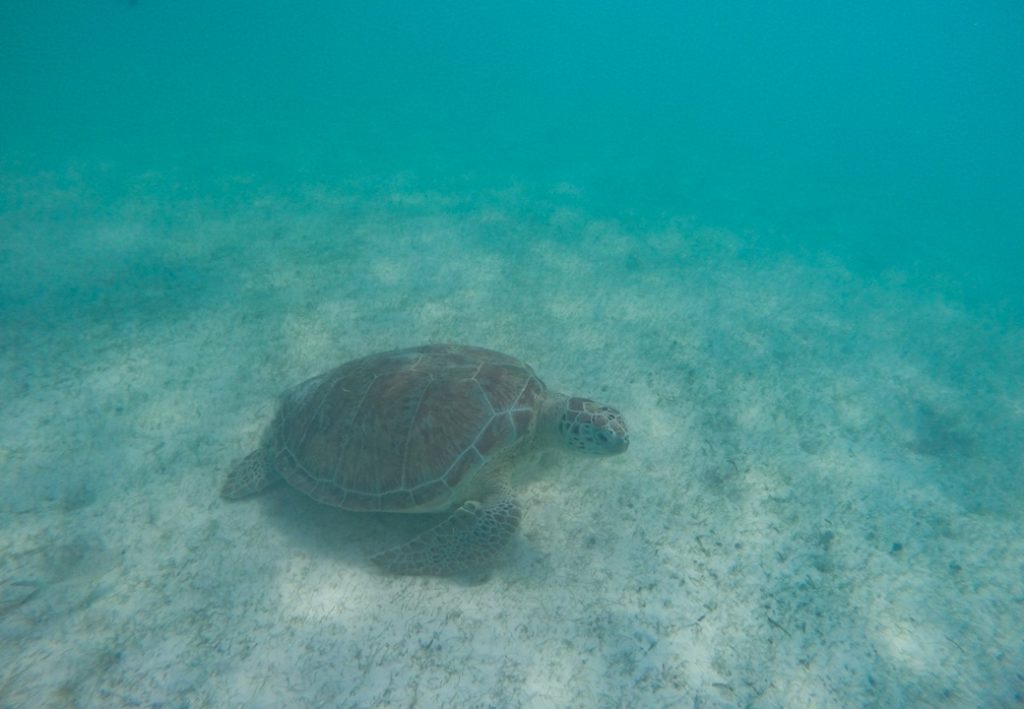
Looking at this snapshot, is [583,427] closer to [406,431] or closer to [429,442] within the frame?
[429,442]

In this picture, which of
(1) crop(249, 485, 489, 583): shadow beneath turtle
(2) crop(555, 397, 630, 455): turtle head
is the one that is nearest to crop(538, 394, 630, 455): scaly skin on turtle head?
(2) crop(555, 397, 630, 455): turtle head

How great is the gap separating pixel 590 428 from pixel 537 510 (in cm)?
90

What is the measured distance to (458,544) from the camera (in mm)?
3482

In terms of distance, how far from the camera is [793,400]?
18.4ft

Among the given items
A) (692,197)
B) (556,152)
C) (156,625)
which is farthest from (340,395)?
(556,152)

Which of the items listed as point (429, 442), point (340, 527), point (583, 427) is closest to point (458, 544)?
point (429, 442)

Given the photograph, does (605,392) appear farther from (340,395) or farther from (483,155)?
(483,155)

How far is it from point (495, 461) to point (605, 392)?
2019mm

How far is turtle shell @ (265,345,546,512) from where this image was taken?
3551 millimetres

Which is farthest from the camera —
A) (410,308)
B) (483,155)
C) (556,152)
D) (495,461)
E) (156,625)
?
(556,152)

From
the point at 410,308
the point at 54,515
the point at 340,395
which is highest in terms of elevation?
the point at 340,395

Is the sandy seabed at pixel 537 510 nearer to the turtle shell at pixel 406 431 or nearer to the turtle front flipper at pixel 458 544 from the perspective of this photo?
the turtle front flipper at pixel 458 544

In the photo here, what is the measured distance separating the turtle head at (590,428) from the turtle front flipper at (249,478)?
2706mm

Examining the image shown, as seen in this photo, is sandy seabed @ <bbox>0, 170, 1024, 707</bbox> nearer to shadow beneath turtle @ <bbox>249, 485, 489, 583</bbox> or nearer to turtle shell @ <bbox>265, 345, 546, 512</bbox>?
shadow beneath turtle @ <bbox>249, 485, 489, 583</bbox>
